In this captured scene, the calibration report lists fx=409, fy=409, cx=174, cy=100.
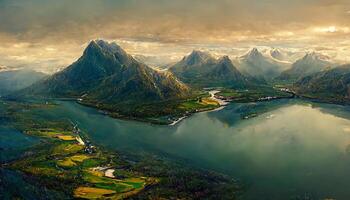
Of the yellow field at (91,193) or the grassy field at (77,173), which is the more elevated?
the grassy field at (77,173)

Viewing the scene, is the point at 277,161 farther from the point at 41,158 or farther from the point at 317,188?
the point at 41,158

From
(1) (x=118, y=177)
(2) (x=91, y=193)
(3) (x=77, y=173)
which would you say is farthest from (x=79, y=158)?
(2) (x=91, y=193)

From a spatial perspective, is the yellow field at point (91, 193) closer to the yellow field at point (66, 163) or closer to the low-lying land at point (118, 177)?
the low-lying land at point (118, 177)

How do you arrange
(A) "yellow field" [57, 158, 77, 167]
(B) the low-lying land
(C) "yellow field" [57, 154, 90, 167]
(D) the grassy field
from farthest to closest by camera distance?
(C) "yellow field" [57, 154, 90, 167] → (A) "yellow field" [57, 158, 77, 167] → (D) the grassy field → (B) the low-lying land

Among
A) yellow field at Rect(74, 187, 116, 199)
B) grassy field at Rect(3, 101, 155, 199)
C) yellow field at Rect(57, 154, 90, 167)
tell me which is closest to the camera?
yellow field at Rect(74, 187, 116, 199)

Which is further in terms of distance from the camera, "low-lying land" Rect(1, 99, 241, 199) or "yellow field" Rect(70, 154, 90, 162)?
"yellow field" Rect(70, 154, 90, 162)

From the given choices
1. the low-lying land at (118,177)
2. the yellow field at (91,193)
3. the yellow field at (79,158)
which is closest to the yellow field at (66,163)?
the low-lying land at (118,177)

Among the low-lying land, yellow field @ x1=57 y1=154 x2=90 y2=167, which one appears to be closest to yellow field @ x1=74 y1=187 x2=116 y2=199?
the low-lying land

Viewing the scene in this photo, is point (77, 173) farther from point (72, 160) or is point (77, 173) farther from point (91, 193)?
point (91, 193)

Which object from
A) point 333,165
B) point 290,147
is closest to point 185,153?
point 290,147

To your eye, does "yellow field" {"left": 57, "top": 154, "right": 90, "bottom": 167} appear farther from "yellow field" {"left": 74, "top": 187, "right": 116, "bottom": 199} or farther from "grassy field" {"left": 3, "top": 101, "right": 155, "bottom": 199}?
"yellow field" {"left": 74, "top": 187, "right": 116, "bottom": 199}
